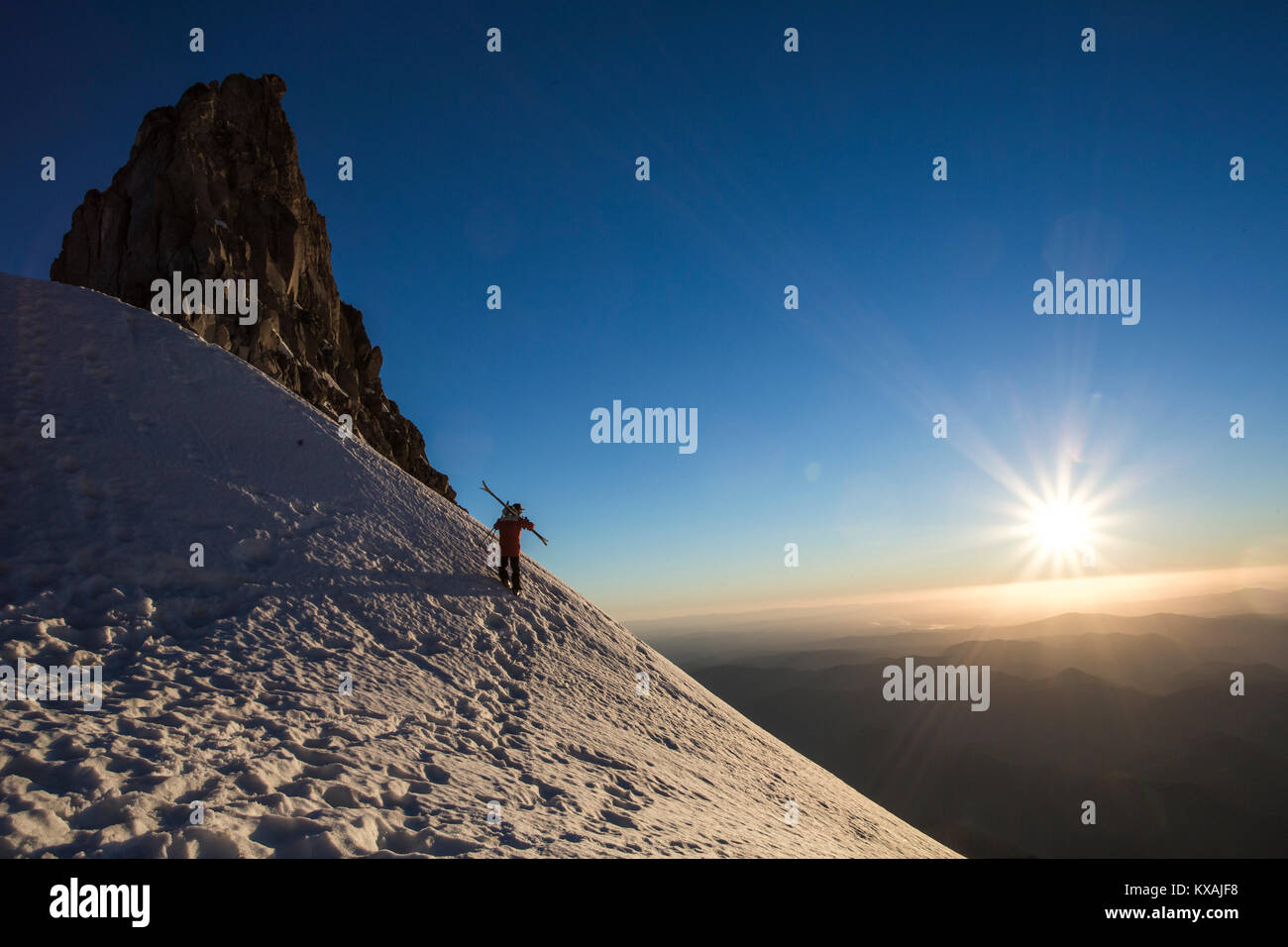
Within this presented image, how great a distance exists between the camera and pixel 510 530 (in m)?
12.5

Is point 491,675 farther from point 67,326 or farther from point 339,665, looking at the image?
point 67,326

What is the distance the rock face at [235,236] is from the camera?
169ft

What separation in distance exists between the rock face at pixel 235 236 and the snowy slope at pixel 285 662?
1437 inches

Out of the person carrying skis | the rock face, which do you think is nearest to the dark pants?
the person carrying skis

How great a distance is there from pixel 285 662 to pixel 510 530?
17.0ft

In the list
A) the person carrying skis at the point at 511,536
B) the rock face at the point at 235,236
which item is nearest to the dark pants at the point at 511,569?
the person carrying skis at the point at 511,536

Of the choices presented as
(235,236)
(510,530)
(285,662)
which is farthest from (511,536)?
(235,236)

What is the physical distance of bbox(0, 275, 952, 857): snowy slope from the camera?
530cm

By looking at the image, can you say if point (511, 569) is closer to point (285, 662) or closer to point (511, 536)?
point (511, 536)

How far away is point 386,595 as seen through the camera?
1052cm

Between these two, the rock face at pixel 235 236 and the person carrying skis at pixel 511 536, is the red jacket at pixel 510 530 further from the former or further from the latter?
the rock face at pixel 235 236

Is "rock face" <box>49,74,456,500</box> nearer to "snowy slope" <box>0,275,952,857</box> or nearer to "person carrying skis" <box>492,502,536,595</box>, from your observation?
"snowy slope" <box>0,275,952,857</box>
